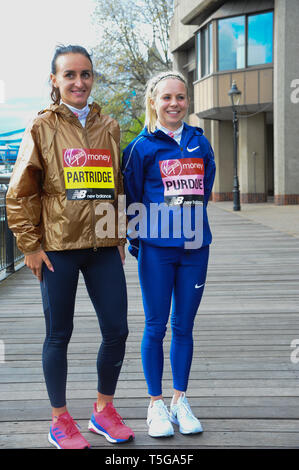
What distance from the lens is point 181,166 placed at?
2729mm

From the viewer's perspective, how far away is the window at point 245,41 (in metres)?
22.4

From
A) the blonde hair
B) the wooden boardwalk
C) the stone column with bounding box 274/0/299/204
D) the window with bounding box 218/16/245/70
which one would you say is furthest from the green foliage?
the blonde hair

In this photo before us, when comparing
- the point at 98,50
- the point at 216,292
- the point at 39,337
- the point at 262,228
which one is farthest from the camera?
the point at 98,50

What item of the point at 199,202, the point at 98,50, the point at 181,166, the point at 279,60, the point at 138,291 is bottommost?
the point at 138,291

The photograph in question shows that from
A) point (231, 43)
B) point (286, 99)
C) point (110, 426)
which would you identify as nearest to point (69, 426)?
point (110, 426)

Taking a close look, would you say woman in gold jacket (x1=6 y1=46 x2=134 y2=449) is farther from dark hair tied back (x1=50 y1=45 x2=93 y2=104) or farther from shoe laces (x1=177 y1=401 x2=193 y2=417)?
shoe laces (x1=177 y1=401 x2=193 y2=417)

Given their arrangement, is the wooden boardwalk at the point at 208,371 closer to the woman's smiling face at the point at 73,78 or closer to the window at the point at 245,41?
the woman's smiling face at the point at 73,78

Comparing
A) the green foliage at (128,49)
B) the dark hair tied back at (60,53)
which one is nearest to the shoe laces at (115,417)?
the dark hair tied back at (60,53)

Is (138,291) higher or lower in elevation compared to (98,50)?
lower

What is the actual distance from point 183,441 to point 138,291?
12.6ft

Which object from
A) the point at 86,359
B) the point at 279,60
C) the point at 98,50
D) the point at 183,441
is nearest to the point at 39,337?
the point at 86,359

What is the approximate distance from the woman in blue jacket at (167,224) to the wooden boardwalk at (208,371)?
27 centimetres

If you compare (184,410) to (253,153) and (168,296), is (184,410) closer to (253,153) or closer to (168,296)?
(168,296)
